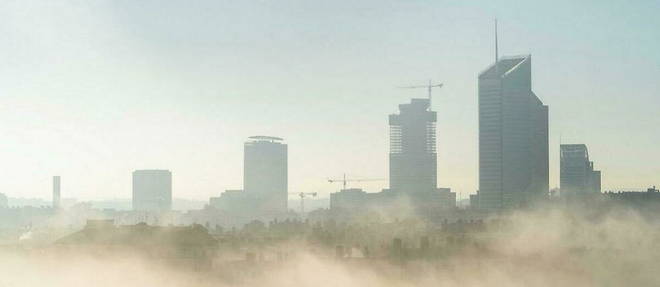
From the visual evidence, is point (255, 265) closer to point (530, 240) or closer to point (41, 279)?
point (41, 279)

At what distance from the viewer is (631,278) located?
8012 cm

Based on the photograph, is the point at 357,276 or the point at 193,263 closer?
the point at 193,263

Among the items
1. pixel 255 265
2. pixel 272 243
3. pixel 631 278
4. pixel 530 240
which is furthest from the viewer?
pixel 272 243

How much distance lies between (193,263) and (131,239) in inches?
391

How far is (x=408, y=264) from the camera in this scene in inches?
3516

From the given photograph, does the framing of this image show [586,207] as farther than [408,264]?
Yes

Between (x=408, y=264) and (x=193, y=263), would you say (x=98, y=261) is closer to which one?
(x=193, y=263)

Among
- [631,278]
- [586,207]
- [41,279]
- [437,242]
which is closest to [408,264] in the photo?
[437,242]

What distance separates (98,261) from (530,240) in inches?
1795

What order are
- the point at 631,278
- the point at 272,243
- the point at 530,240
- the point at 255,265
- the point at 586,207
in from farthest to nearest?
the point at 586,207
the point at 272,243
the point at 530,240
the point at 255,265
the point at 631,278

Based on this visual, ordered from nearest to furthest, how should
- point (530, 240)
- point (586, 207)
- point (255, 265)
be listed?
1. point (255, 265)
2. point (530, 240)
3. point (586, 207)

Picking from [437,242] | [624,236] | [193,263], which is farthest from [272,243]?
[624,236]

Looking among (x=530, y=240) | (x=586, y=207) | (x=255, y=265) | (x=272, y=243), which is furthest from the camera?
(x=586, y=207)

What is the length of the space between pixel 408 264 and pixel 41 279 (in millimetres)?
35901
